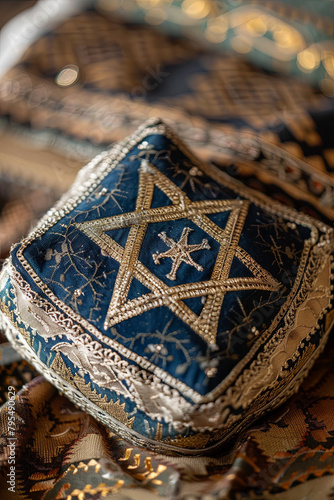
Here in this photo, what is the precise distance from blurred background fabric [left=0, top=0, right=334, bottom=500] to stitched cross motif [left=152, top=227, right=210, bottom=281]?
0.23m

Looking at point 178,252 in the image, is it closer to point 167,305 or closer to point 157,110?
point 167,305

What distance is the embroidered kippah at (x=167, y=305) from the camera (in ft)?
1.61

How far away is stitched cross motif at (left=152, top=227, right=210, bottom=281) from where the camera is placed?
1.76ft

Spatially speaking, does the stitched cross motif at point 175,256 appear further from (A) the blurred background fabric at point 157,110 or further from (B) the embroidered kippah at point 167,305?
(A) the blurred background fabric at point 157,110

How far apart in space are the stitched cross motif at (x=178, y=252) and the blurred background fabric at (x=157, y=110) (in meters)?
0.23

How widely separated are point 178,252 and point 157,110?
522mm

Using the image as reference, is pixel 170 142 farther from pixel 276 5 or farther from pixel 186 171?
pixel 276 5

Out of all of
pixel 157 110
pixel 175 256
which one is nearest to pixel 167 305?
pixel 175 256

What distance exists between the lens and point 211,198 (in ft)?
2.01

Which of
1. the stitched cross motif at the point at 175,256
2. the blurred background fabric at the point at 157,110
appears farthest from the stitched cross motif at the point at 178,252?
the blurred background fabric at the point at 157,110

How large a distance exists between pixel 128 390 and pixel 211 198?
281mm

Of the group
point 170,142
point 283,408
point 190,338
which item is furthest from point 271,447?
point 170,142

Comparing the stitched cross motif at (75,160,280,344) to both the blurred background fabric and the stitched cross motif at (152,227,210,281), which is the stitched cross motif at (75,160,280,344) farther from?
the blurred background fabric

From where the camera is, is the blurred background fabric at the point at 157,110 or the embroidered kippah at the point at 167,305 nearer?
the embroidered kippah at the point at 167,305
